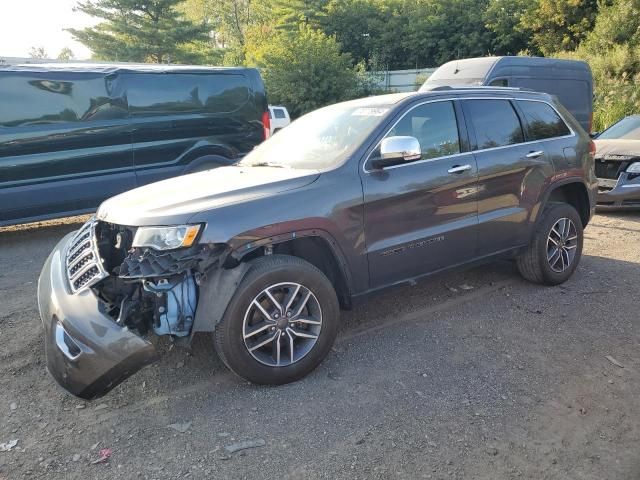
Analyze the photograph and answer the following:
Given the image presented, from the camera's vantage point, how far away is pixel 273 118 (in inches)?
565

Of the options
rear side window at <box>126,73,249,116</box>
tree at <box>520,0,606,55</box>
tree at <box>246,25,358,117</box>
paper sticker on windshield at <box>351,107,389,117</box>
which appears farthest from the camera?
tree at <box>520,0,606,55</box>

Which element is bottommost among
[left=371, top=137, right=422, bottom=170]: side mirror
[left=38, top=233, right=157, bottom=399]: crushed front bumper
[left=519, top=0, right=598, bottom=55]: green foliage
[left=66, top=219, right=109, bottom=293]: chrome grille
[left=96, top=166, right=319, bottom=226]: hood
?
[left=38, top=233, right=157, bottom=399]: crushed front bumper

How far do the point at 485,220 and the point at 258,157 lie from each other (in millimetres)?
1890

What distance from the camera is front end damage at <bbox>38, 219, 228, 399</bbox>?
2.76 m

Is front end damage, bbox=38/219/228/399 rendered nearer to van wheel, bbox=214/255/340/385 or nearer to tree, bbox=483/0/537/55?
van wheel, bbox=214/255/340/385

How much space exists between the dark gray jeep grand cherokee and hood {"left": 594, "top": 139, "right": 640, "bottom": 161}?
11.0 ft

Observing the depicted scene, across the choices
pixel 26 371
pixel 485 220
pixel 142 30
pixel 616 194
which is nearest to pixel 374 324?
pixel 485 220

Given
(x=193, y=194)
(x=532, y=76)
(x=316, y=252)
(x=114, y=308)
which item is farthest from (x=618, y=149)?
(x=114, y=308)

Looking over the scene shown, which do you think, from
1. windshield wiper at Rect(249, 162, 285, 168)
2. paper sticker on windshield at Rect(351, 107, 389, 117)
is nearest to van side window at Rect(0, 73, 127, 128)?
windshield wiper at Rect(249, 162, 285, 168)

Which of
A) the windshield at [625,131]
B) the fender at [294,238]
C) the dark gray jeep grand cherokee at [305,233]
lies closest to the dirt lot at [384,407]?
the dark gray jeep grand cherokee at [305,233]

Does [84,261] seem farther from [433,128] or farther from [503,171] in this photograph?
[503,171]

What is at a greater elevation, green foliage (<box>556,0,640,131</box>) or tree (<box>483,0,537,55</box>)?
tree (<box>483,0,537,55</box>)

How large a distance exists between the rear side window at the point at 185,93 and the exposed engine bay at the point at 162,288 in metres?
4.59

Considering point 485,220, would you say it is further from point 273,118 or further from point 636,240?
point 273,118
